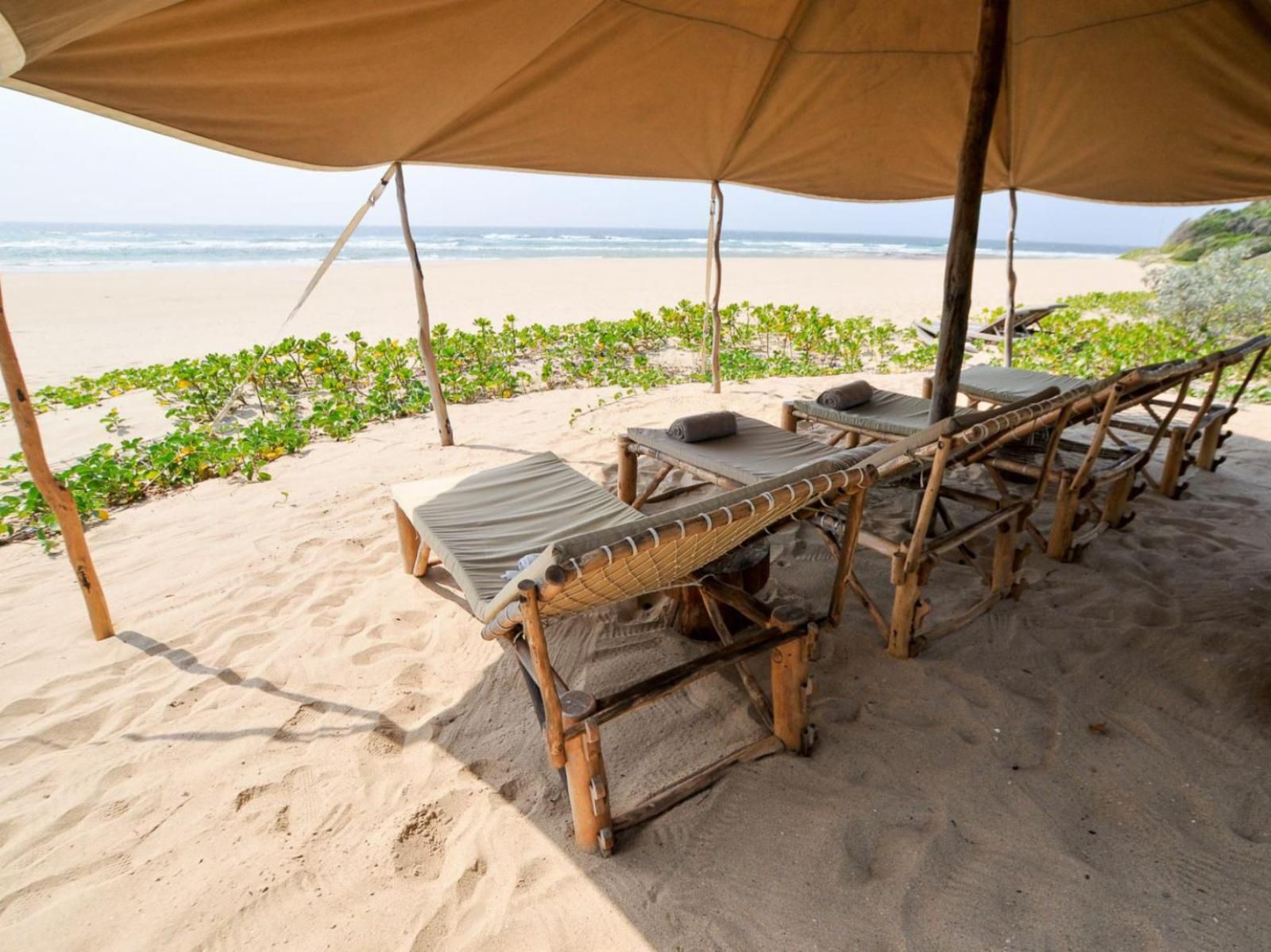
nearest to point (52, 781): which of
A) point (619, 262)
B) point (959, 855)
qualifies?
point (959, 855)

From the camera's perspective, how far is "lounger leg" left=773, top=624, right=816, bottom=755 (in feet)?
5.80

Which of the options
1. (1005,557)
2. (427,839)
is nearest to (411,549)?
(427,839)

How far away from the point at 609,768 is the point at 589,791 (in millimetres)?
356

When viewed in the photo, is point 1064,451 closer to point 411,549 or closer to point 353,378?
point 411,549

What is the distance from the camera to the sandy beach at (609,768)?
1.43 m

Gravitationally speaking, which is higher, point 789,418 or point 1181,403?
point 1181,403

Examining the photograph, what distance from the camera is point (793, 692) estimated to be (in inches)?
71.0

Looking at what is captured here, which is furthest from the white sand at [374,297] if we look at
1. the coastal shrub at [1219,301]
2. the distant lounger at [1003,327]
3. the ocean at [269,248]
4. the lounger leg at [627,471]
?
the lounger leg at [627,471]

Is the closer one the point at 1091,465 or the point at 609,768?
the point at 609,768

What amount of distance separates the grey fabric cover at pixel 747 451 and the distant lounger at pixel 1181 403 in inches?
53.5

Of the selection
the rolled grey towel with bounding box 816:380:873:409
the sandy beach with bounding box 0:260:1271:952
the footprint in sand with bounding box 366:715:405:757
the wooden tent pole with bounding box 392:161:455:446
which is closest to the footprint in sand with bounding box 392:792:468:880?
the sandy beach with bounding box 0:260:1271:952

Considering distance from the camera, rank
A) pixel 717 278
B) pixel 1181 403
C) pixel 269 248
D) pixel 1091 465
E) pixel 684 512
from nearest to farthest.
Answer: pixel 684 512
pixel 1091 465
pixel 1181 403
pixel 717 278
pixel 269 248

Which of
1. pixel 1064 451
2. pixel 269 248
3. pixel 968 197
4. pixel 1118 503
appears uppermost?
pixel 269 248

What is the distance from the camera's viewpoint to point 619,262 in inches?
899
